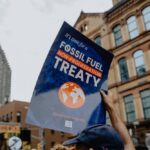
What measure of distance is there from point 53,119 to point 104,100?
0.59m

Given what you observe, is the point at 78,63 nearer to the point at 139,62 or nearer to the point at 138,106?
the point at 138,106

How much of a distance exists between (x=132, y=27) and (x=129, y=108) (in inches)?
272

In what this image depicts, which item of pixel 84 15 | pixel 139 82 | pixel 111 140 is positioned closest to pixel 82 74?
pixel 111 140

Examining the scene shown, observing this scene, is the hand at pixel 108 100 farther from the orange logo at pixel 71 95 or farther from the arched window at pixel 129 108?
the arched window at pixel 129 108

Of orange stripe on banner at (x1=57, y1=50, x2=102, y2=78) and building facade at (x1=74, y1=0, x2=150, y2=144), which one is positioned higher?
building facade at (x1=74, y1=0, x2=150, y2=144)

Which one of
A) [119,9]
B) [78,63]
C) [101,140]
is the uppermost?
[119,9]

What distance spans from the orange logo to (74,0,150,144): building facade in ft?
57.0

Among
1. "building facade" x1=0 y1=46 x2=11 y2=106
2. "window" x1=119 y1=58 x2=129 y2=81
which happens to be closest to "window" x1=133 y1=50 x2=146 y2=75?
"window" x1=119 y1=58 x2=129 y2=81

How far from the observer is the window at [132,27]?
22.8 meters

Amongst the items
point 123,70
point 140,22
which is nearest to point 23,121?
point 123,70

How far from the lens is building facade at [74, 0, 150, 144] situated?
67.3ft

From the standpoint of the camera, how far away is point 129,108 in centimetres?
2158

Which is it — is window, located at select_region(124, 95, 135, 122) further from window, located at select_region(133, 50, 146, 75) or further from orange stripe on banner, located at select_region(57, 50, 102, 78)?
orange stripe on banner, located at select_region(57, 50, 102, 78)

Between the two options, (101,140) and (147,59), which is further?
(147,59)
